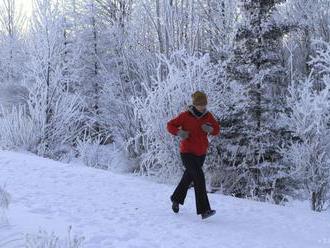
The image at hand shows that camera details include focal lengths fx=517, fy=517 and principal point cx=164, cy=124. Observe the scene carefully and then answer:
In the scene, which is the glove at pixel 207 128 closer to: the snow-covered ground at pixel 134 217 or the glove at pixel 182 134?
the glove at pixel 182 134

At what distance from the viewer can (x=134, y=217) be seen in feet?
22.4

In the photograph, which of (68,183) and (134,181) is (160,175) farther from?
(68,183)

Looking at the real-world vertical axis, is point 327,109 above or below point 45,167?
above

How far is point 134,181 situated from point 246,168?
11.9ft

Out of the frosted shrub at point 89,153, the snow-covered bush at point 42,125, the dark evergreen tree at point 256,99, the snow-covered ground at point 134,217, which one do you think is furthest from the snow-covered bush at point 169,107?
the frosted shrub at point 89,153

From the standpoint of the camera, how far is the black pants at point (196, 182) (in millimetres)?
6949

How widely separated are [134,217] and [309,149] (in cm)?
773

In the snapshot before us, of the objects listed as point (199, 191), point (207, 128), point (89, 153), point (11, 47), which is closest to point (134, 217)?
point (199, 191)

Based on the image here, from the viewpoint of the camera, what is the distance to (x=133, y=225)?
21.0 feet

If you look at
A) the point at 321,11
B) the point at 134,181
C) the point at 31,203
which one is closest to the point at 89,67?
the point at 321,11

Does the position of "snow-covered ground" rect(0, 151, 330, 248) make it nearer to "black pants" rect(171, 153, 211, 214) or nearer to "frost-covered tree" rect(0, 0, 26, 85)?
"black pants" rect(171, 153, 211, 214)

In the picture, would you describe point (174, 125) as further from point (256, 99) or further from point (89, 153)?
point (89, 153)

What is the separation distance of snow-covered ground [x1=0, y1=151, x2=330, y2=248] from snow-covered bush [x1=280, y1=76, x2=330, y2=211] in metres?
5.00

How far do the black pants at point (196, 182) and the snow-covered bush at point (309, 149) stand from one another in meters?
6.44
